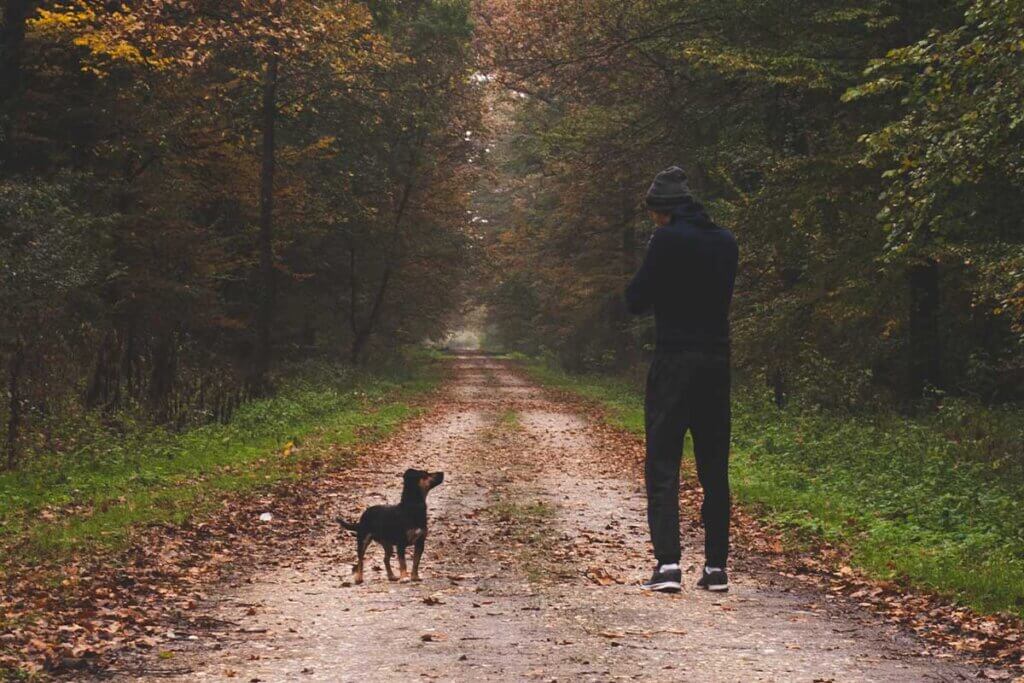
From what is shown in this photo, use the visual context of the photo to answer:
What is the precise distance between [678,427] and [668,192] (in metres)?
1.52

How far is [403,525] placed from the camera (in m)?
7.84

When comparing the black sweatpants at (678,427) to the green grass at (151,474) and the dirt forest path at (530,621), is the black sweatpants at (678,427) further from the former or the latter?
the green grass at (151,474)

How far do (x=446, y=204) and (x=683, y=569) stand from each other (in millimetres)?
31513

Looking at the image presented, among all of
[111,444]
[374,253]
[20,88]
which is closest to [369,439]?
[111,444]

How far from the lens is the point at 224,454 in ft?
49.5

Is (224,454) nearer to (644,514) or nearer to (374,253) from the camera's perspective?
(644,514)

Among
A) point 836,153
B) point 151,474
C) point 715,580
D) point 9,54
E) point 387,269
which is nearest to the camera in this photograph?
point 715,580

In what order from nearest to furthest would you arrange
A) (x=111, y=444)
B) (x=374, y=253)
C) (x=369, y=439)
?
(x=111, y=444) < (x=369, y=439) < (x=374, y=253)

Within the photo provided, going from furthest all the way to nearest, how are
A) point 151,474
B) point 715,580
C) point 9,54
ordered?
1. point 9,54
2. point 151,474
3. point 715,580

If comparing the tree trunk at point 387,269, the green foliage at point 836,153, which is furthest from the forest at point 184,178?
A: the green foliage at point 836,153

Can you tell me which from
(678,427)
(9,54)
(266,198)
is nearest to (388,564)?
(678,427)

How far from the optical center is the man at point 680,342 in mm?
6547

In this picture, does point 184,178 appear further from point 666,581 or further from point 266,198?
point 666,581

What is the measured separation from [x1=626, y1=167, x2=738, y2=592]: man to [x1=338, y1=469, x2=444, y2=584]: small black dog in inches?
73.9
